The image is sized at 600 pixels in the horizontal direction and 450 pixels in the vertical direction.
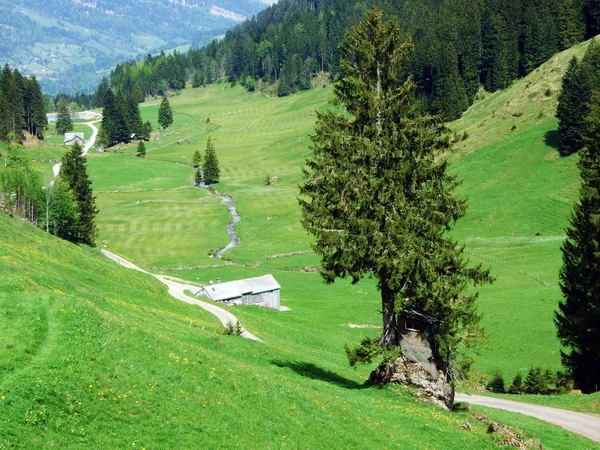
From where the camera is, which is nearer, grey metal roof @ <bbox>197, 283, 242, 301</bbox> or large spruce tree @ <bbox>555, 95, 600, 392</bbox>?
large spruce tree @ <bbox>555, 95, 600, 392</bbox>

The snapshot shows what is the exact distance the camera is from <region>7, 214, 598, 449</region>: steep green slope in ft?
54.7

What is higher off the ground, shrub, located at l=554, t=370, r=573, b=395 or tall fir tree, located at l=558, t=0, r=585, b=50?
tall fir tree, located at l=558, t=0, r=585, b=50

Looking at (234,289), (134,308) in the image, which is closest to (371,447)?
(134,308)

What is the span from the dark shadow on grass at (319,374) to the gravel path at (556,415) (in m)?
10.6

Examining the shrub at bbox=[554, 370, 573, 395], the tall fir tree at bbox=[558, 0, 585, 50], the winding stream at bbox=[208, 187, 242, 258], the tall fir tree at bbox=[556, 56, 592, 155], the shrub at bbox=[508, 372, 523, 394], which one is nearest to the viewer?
the shrub at bbox=[554, 370, 573, 395]

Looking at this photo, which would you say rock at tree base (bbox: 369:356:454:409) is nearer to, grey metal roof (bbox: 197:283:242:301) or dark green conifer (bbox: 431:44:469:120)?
grey metal roof (bbox: 197:283:242:301)

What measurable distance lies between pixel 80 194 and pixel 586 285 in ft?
236

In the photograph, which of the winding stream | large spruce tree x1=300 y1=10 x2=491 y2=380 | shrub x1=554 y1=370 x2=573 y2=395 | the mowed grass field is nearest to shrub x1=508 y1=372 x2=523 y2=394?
shrub x1=554 y1=370 x2=573 y2=395

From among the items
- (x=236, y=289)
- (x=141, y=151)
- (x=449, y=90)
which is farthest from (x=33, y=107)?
(x=236, y=289)

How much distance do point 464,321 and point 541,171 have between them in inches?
3179

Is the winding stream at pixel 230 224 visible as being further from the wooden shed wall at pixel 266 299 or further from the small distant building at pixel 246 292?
the wooden shed wall at pixel 266 299

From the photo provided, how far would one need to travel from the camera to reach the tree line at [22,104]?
532 feet

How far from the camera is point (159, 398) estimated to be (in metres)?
19.1

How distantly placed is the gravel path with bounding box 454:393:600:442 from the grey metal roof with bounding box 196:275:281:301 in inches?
1216
